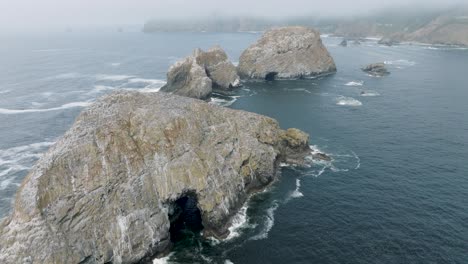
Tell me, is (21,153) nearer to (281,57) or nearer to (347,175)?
(347,175)

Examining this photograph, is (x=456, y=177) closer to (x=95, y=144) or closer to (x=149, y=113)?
(x=149, y=113)

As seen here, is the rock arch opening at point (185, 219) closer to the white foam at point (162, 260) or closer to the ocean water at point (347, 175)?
the ocean water at point (347, 175)

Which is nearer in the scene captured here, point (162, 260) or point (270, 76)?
point (162, 260)

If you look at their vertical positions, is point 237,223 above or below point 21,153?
below

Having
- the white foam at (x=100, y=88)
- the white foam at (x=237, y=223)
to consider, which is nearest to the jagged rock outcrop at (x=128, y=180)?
the white foam at (x=237, y=223)

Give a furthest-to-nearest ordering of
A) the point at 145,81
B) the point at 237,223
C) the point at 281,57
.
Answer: the point at 281,57, the point at 145,81, the point at 237,223

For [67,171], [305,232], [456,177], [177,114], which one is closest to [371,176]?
[456,177]

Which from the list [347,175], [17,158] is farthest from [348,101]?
[17,158]

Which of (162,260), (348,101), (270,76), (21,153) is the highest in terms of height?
(270,76)

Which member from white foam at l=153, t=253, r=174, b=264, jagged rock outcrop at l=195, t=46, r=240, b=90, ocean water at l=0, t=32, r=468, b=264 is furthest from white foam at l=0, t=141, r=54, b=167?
jagged rock outcrop at l=195, t=46, r=240, b=90
